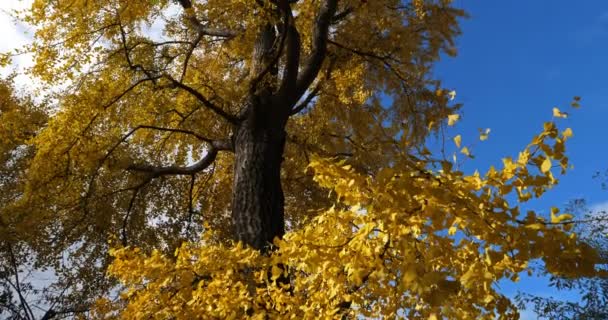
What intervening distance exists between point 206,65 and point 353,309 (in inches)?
343

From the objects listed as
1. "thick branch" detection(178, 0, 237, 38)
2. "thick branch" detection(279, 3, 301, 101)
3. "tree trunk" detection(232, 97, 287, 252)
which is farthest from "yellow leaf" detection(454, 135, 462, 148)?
"thick branch" detection(178, 0, 237, 38)

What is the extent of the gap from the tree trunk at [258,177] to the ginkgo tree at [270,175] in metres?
0.02

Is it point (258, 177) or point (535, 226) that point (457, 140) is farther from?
point (258, 177)

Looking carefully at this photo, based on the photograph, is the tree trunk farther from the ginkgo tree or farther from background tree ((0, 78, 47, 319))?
background tree ((0, 78, 47, 319))

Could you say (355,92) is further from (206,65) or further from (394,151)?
(394,151)

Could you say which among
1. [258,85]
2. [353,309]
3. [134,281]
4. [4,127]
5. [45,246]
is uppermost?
[258,85]

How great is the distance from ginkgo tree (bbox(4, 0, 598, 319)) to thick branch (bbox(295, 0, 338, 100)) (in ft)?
0.07

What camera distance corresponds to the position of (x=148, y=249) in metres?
10.0

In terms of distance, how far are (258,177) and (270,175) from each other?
17cm

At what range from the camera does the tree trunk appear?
19.5 ft

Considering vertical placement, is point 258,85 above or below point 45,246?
above

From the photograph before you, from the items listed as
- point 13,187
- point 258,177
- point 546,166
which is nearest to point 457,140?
point 546,166

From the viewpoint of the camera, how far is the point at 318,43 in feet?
22.5

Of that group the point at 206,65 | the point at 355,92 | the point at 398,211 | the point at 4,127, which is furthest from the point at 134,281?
the point at 206,65
